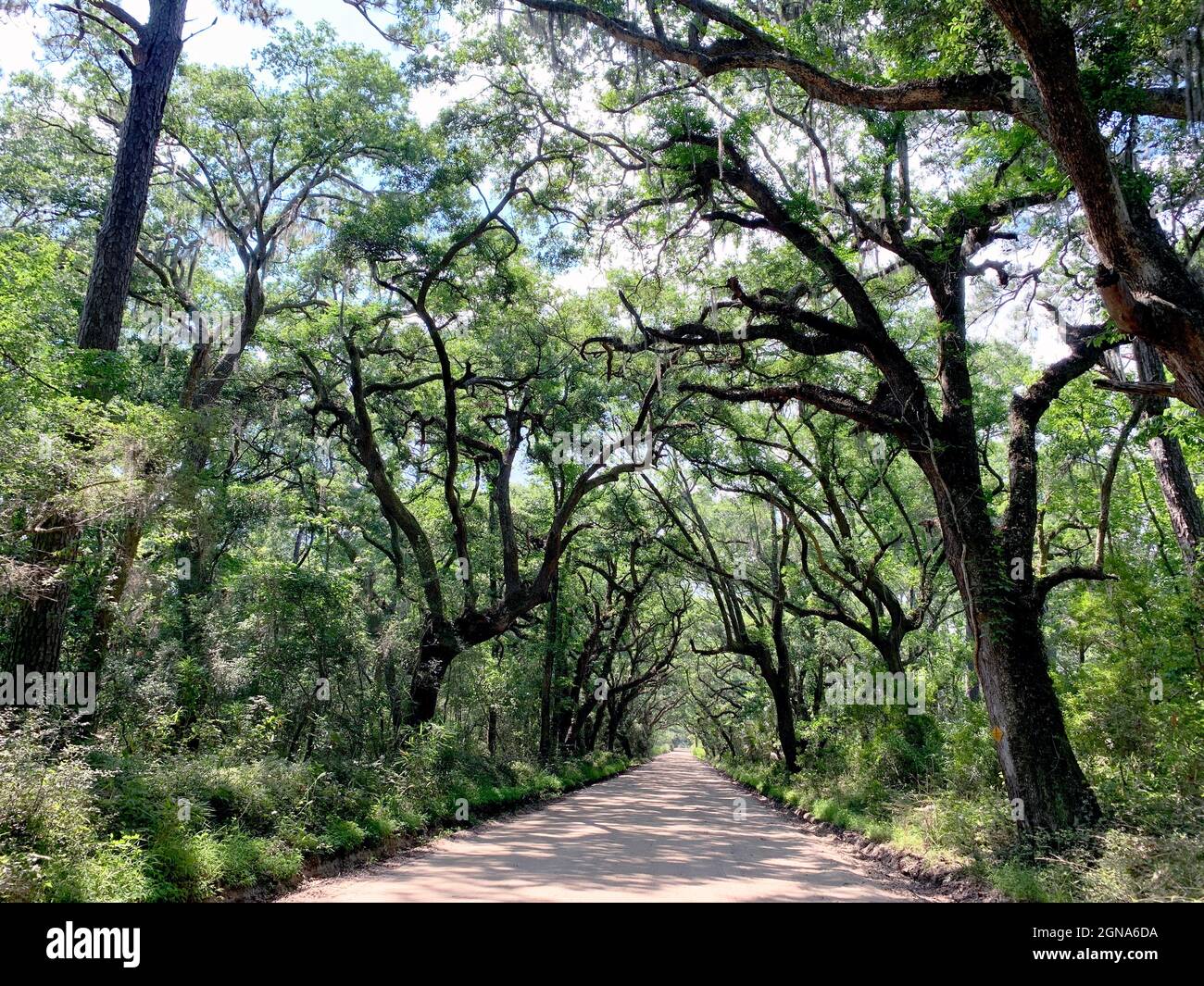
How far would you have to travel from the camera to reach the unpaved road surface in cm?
631

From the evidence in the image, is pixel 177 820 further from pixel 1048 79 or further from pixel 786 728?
pixel 786 728

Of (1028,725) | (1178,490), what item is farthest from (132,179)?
(1178,490)

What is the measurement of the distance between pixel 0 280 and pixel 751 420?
13326 millimetres

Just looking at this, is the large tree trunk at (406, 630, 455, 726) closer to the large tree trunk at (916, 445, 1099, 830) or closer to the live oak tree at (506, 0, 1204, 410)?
the large tree trunk at (916, 445, 1099, 830)

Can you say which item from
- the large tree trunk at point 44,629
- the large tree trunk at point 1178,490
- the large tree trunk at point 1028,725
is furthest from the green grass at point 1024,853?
the large tree trunk at point 44,629

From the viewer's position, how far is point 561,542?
1523cm

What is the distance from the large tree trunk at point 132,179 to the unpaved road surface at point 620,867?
6.54 m

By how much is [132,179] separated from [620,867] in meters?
9.69

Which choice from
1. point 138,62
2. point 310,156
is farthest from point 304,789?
point 310,156

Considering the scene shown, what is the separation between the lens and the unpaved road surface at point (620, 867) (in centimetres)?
631

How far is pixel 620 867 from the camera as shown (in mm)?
7707

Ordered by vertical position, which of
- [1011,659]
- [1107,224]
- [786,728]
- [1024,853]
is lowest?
[786,728]

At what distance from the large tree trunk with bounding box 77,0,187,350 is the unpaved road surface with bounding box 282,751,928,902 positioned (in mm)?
6537

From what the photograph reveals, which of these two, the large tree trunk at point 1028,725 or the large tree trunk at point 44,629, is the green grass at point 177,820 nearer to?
the large tree trunk at point 44,629
